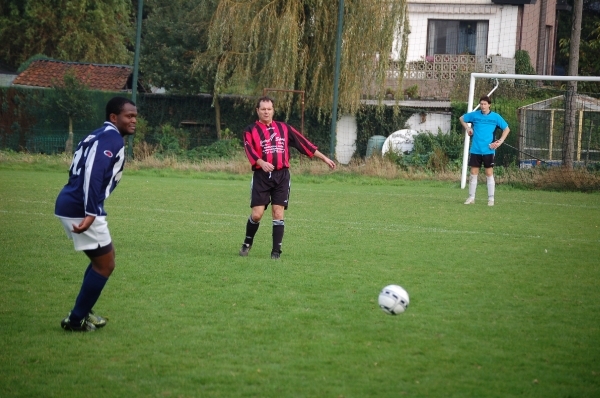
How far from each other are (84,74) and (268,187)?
84.9 feet

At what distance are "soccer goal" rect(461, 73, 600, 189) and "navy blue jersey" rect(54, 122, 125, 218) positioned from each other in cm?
1502

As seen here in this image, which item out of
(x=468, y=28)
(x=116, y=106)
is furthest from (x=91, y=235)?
(x=468, y=28)

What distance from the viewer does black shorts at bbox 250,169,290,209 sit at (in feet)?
33.0

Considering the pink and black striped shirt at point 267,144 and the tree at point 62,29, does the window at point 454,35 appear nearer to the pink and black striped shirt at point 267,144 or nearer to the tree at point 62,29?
the tree at point 62,29

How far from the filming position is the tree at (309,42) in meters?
26.8

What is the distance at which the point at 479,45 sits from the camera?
36.1m

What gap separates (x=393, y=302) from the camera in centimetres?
666

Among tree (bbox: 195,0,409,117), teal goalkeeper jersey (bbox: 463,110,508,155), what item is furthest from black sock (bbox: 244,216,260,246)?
tree (bbox: 195,0,409,117)

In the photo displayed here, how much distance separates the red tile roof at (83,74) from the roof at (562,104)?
672 inches

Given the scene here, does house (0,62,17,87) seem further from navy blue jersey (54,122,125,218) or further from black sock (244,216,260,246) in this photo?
navy blue jersey (54,122,125,218)

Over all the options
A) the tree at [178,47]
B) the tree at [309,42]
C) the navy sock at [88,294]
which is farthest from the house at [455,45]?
the navy sock at [88,294]

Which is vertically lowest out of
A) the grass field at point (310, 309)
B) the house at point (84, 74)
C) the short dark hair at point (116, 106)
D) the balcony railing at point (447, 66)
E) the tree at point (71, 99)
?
the grass field at point (310, 309)

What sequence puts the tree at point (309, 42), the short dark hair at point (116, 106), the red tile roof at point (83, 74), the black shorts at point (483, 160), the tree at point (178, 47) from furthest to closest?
1. the red tile roof at point (83, 74)
2. the tree at point (178, 47)
3. the tree at point (309, 42)
4. the black shorts at point (483, 160)
5. the short dark hair at point (116, 106)

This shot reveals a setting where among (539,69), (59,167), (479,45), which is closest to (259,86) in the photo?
(59,167)
